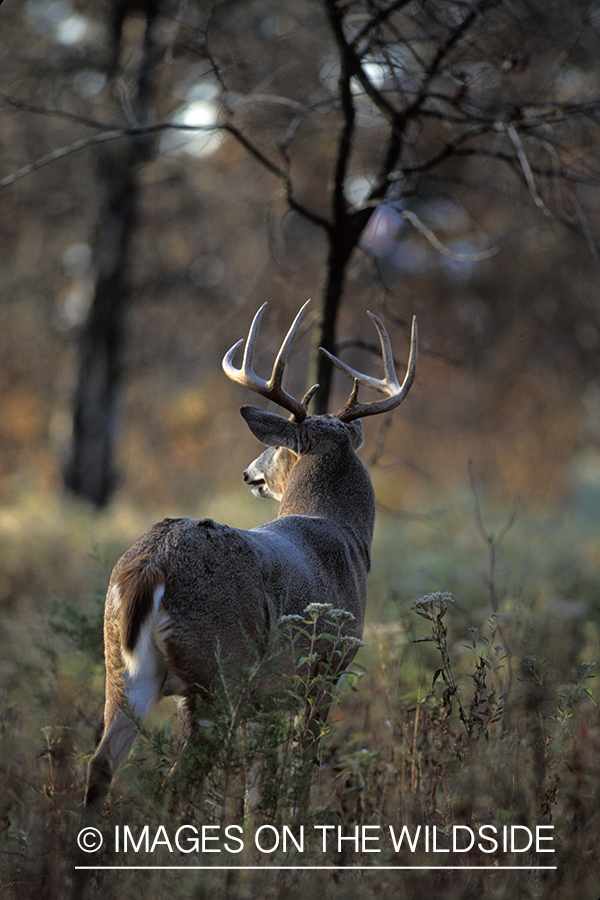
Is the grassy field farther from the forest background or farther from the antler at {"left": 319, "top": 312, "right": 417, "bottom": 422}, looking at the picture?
the antler at {"left": 319, "top": 312, "right": 417, "bottom": 422}

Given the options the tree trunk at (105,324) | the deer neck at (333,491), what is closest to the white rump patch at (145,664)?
the deer neck at (333,491)

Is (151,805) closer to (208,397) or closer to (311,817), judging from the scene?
(311,817)

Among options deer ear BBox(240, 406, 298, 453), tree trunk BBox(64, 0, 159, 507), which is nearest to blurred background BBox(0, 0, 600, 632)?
tree trunk BBox(64, 0, 159, 507)

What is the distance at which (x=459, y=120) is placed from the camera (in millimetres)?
5086

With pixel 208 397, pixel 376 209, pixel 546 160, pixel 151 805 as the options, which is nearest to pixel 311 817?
pixel 151 805

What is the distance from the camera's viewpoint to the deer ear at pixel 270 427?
14.1 ft

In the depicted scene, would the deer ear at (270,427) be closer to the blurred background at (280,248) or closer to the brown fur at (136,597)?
the blurred background at (280,248)

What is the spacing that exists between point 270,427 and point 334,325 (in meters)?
1.34

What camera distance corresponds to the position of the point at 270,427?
4.36 metres

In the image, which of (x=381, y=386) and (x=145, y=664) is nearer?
(x=145, y=664)

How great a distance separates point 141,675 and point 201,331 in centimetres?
1201

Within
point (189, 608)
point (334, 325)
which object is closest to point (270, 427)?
point (334, 325)

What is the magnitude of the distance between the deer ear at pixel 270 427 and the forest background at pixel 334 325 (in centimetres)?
101

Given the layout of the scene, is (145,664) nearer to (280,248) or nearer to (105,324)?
(280,248)
